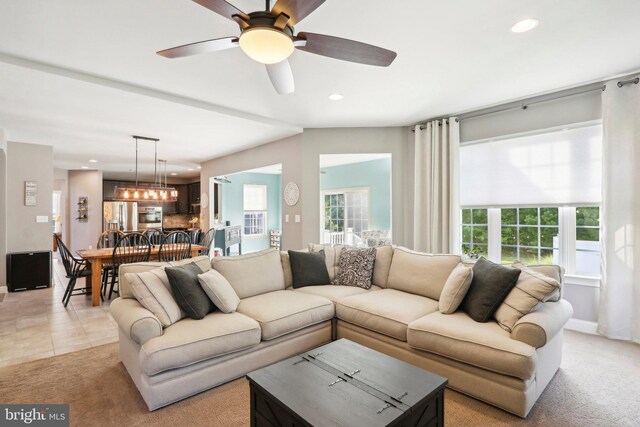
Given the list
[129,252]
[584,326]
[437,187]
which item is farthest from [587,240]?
[129,252]

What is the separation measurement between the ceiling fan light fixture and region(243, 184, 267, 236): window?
8.09m

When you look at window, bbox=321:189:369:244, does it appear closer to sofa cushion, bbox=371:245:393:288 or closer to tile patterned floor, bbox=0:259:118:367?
sofa cushion, bbox=371:245:393:288

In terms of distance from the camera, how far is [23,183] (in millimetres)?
5559

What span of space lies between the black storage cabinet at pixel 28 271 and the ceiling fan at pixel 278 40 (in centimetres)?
566

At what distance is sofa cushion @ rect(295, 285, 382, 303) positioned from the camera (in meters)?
3.24

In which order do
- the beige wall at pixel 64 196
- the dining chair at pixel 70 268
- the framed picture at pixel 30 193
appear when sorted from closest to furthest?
1. the dining chair at pixel 70 268
2. the framed picture at pixel 30 193
3. the beige wall at pixel 64 196

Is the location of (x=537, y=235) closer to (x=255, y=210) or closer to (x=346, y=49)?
(x=346, y=49)

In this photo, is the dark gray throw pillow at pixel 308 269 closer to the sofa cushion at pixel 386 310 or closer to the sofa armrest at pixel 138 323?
the sofa cushion at pixel 386 310

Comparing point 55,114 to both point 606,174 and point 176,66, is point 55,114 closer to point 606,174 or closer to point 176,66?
point 176,66

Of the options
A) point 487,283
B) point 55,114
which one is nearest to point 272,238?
point 55,114

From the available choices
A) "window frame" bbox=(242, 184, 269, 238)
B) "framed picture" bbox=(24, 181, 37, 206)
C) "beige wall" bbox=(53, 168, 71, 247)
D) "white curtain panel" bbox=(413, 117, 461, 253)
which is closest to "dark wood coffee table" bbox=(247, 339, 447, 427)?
"white curtain panel" bbox=(413, 117, 461, 253)

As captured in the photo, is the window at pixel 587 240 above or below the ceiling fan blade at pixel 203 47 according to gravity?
below

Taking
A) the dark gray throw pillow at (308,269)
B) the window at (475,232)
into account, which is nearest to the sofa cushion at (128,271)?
the dark gray throw pillow at (308,269)

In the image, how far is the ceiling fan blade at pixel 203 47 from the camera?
185cm
